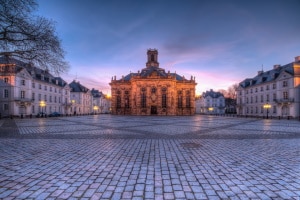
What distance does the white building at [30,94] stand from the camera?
35406mm

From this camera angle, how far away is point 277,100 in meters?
38.3

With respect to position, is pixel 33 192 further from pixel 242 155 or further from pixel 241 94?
pixel 241 94

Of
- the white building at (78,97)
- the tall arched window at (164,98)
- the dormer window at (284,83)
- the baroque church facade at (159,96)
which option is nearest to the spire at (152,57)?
the baroque church facade at (159,96)

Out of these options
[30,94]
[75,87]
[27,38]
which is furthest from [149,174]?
[75,87]

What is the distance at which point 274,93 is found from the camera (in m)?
40.5

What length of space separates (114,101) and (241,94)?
142 feet

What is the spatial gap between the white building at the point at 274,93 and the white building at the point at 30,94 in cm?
5077

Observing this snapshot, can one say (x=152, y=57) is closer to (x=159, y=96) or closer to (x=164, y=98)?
(x=159, y=96)

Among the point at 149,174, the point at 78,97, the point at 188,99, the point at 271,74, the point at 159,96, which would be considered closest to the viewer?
the point at 149,174

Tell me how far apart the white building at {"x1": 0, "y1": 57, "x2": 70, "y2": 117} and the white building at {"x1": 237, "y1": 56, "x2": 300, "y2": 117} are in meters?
50.8

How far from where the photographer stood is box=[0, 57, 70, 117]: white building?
35.4m

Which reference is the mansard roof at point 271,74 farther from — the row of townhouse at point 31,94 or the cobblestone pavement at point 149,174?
the row of townhouse at point 31,94

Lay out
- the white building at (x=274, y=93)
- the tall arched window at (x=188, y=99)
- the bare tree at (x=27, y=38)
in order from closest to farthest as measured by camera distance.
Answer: the bare tree at (x=27, y=38), the white building at (x=274, y=93), the tall arched window at (x=188, y=99)

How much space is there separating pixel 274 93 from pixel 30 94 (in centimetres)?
5936
